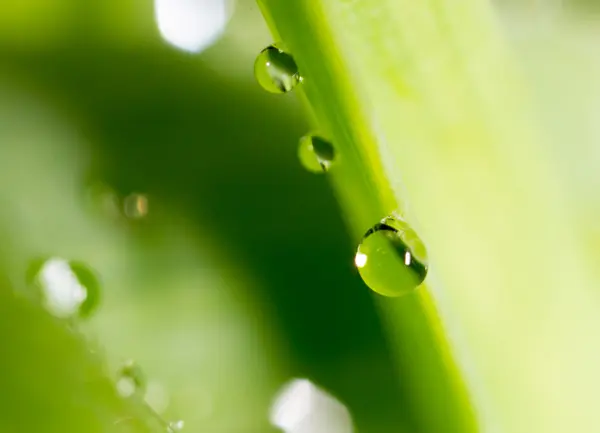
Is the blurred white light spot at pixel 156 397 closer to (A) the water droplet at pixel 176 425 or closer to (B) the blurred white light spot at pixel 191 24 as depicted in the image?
(A) the water droplet at pixel 176 425

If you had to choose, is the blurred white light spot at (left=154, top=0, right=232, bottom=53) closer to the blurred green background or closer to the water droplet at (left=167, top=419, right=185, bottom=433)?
the blurred green background

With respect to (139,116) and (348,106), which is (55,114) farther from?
(348,106)

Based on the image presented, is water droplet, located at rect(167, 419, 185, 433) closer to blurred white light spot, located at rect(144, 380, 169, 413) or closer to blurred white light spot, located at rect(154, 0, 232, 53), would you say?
blurred white light spot, located at rect(144, 380, 169, 413)

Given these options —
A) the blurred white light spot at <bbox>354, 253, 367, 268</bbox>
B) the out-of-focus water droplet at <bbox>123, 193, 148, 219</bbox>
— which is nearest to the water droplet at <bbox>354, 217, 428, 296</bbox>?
the blurred white light spot at <bbox>354, 253, 367, 268</bbox>

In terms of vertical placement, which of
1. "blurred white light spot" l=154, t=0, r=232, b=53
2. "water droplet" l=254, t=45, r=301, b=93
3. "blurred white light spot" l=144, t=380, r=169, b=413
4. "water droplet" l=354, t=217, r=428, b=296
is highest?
"blurred white light spot" l=154, t=0, r=232, b=53

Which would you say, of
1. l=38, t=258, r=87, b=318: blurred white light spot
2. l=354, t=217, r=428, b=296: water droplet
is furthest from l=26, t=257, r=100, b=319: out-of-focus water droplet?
l=354, t=217, r=428, b=296: water droplet

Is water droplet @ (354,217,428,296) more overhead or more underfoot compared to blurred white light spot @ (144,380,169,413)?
more overhead

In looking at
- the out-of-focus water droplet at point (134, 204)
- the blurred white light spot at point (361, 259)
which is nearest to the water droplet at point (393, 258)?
the blurred white light spot at point (361, 259)
